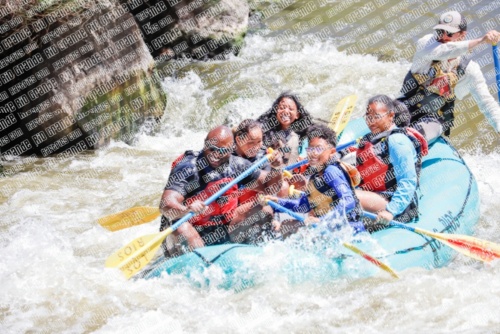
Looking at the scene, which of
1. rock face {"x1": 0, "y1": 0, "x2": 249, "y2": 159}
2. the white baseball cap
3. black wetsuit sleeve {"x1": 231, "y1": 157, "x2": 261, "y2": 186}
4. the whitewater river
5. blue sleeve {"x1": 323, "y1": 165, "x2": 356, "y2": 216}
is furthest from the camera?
rock face {"x1": 0, "y1": 0, "x2": 249, "y2": 159}

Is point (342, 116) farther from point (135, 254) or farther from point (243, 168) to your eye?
point (135, 254)

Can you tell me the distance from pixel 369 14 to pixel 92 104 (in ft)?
17.9

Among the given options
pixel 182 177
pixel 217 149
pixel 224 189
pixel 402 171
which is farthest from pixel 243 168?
pixel 402 171

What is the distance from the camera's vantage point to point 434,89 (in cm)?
563

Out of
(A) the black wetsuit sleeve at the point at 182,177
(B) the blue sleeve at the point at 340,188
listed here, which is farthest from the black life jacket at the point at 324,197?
(A) the black wetsuit sleeve at the point at 182,177

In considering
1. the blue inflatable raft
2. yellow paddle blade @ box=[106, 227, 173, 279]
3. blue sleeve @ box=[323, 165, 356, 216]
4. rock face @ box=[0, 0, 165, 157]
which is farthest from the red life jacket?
rock face @ box=[0, 0, 165, 157]

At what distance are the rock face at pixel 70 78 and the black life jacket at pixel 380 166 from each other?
3533mm

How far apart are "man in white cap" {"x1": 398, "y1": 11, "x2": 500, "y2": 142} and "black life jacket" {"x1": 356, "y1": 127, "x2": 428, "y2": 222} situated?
2.88 feet

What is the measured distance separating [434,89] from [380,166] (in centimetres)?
125

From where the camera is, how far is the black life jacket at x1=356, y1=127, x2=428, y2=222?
15.5ft

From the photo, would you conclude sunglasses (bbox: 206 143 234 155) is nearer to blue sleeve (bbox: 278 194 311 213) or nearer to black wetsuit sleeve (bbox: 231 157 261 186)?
black wetsuit sleeve (bbox: 231 157 261 186)

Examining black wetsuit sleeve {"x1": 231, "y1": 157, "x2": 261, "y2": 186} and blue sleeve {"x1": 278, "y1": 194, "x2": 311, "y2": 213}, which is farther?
black wetsuit sleeve {"x1": 231, "y1": 157, "x2": 261, "y2": 186}

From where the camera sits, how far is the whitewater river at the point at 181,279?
4.16m

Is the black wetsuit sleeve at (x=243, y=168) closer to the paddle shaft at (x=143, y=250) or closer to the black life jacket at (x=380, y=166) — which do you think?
the paddle shaft at (x=143, y=250)
